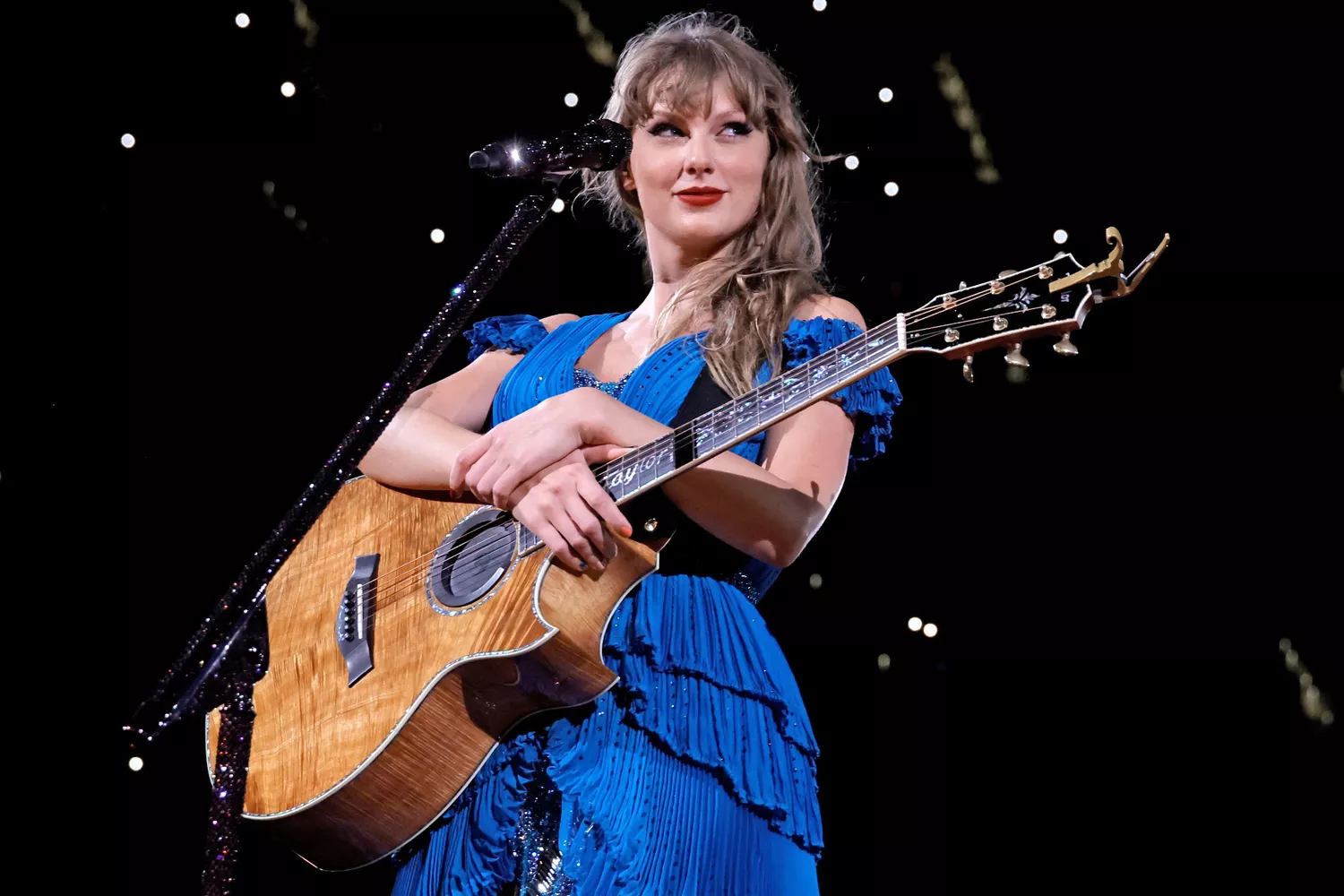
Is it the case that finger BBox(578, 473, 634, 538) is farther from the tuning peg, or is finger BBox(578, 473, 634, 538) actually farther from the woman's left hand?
the tuning peg

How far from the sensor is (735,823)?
1.64 metres

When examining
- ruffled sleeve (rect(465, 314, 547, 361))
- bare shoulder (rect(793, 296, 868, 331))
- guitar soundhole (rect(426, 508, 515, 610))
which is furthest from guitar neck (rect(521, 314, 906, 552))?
ruffled sleeve (rect(465, 314, 547, 361))

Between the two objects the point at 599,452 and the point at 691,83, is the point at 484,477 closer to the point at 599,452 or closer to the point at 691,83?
the point at 599,452

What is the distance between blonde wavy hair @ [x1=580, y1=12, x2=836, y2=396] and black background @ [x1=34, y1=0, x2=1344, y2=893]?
31.4 inches

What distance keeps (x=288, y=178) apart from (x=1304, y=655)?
245 centimetres

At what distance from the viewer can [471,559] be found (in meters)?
1.80

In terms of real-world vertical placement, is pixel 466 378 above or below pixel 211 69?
below

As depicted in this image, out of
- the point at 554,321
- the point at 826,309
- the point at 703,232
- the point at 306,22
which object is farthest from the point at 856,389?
the point at 306,22

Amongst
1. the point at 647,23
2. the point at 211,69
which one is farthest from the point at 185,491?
the point at 647,23

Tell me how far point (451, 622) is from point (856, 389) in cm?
60

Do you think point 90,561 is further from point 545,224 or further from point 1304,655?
point 1304,655

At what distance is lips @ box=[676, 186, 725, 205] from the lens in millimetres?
2061

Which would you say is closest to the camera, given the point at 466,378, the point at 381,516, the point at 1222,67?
the point at 381,516

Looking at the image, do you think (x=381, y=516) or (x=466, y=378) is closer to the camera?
(x=381, y=516)
